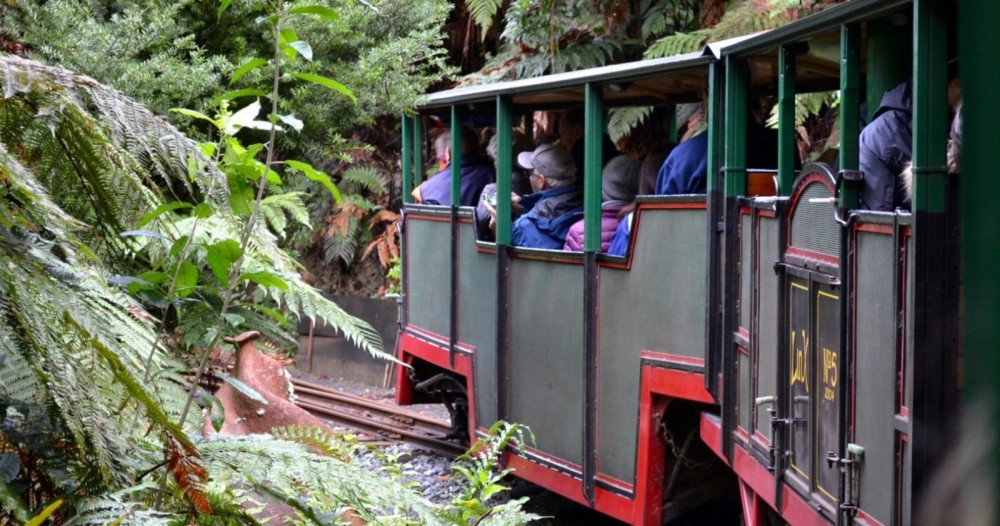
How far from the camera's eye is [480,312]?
269 inches

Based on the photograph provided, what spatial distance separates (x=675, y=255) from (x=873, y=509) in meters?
2.07

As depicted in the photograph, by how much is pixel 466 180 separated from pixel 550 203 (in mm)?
1350

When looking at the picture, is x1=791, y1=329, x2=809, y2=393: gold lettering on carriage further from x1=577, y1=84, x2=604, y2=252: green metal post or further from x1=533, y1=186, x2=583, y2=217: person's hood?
x1=533, y1=186, x2=583, y2=217: person's hood

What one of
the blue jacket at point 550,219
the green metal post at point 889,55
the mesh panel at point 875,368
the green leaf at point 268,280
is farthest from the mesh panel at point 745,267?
the green leaf at point 268,280

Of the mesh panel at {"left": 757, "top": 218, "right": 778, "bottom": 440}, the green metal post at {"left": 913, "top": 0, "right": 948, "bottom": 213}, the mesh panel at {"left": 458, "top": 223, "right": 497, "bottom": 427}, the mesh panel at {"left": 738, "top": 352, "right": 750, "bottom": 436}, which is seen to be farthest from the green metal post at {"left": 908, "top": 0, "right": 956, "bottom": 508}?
the mesh panel at {"left": 458, "top": 223, "right": 497, "bottom": 427}

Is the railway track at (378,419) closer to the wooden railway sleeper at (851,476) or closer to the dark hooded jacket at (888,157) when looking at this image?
the wooden railway sleeper at (851,476)

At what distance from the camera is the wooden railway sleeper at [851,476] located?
304cm

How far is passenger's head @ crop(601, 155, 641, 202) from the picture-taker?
6.00 metres

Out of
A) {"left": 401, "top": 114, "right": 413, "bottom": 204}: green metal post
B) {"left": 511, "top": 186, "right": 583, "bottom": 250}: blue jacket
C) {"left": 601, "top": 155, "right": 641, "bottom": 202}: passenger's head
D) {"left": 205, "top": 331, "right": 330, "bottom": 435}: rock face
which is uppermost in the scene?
{"left": 401, "top": 114, "right": 413, "bottom": 204}: green metal post

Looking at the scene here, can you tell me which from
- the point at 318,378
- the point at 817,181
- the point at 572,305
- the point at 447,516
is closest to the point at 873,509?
the point at 817,181

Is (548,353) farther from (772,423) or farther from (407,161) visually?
(407,161)

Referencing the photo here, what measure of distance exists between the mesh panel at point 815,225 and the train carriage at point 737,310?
0.03ft

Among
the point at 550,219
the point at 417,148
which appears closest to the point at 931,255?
the point at 550,219

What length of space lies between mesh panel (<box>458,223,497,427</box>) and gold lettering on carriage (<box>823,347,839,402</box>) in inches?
130
